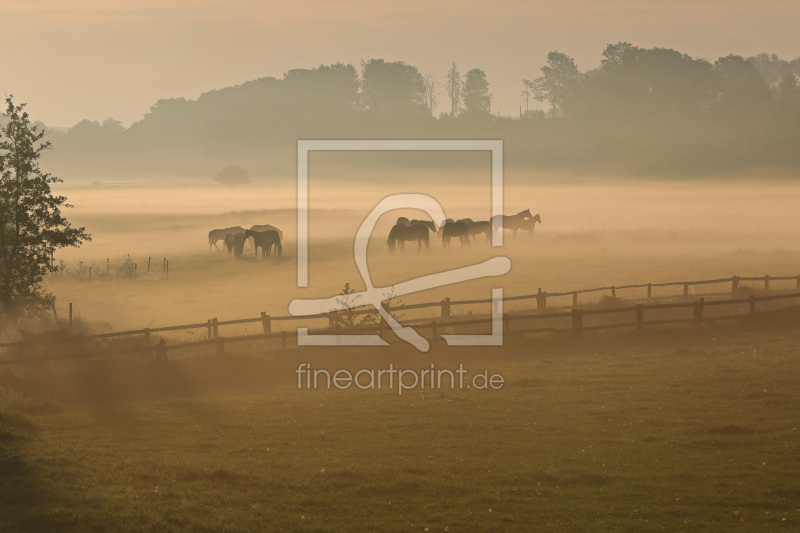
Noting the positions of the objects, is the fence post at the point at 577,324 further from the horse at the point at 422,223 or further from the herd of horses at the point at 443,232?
the horse at the point at 422,223

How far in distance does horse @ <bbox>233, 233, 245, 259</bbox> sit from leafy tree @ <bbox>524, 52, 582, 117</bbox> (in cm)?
12899

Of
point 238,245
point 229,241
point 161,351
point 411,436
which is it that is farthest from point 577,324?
point 229,241

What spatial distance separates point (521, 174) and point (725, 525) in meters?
129

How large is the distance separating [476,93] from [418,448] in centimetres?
17145

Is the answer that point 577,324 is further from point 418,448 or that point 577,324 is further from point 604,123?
point 604,123

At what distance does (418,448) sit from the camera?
1634 centimetres

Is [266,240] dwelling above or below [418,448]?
above

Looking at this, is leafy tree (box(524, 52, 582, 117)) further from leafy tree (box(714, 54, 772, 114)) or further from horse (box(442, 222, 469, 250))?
horse (box(442, 222, 469, 250))

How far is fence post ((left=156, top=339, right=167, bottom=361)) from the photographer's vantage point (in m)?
22.6

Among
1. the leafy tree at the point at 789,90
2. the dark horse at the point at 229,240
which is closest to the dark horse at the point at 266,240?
the dark horse at the point at 229,240

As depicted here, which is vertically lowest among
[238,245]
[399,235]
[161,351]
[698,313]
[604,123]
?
[161,351]

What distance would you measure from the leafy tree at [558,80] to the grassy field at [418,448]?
154 m

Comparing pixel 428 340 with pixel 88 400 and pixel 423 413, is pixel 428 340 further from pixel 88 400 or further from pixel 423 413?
pixel 88 400

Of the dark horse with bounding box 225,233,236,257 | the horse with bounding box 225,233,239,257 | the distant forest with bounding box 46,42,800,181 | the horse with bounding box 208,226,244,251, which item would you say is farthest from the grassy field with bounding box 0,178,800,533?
the distant forest with bounding box 46,42,800,181
